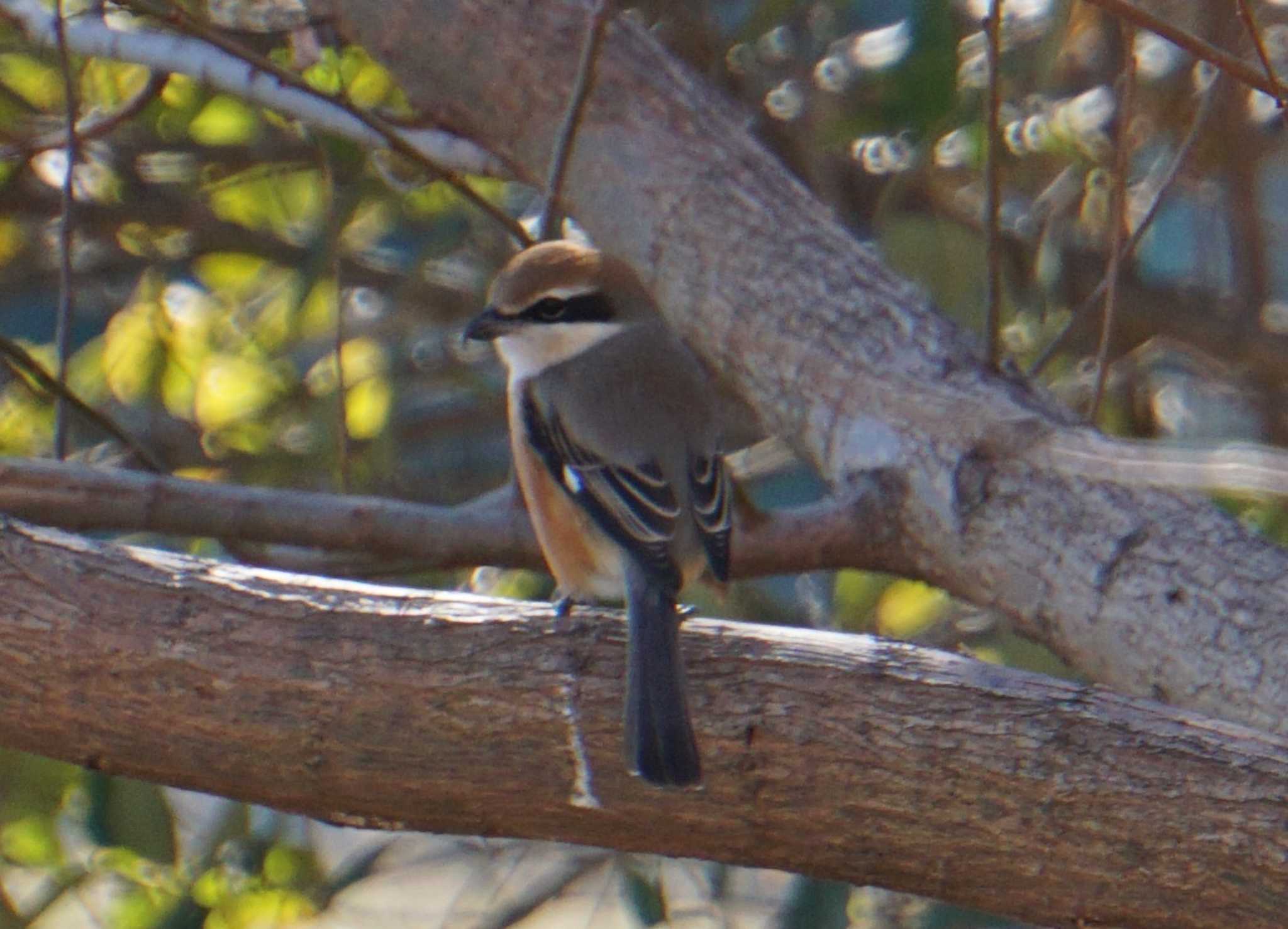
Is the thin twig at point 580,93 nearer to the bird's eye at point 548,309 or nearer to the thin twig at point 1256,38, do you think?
the bird's eye at point 548,309

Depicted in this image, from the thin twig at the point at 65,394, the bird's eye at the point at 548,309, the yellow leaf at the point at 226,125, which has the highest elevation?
the yellow leaf at the point at 226,125

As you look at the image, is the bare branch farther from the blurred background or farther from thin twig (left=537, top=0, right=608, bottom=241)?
thin twig (left=537, top=0, right=608, bottom=241)

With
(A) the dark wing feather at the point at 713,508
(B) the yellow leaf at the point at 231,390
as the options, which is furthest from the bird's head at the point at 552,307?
(B) the yellow leaf at the point at 231,390

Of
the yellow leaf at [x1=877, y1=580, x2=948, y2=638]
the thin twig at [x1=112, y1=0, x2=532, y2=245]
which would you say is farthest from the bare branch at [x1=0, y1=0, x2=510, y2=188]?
the yellow leaf at [x1=877, y1=580, x2=948, y2=638]

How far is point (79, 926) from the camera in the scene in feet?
15.9

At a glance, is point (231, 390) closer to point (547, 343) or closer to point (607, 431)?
point (547, 343)

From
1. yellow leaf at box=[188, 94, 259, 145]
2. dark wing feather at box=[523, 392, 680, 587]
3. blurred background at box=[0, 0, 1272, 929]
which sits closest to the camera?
dark wing feather at box=[523, 392, 680, 587]

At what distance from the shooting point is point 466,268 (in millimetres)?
5258

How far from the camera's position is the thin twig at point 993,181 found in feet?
9.46

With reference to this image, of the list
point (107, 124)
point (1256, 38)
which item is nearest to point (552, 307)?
point (107, 124)

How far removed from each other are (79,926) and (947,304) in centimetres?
294

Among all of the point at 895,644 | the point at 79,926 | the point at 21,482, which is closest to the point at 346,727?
the point at 895,644

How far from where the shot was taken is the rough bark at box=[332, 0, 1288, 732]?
117 inches

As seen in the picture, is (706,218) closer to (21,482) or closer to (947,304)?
(947,304)
